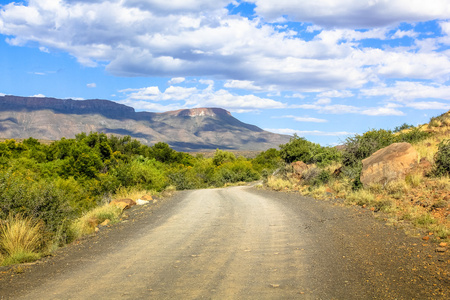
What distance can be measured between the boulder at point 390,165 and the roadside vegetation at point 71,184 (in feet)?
35.5

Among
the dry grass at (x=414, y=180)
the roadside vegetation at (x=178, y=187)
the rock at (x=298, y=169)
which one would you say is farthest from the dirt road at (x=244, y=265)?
the rock at (x=298, y=169)

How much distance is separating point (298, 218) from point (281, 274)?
20.1 feet

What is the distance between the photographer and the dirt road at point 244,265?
18.4 ft

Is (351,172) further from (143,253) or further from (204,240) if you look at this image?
(143,253)

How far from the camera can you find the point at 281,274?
21.0 feet

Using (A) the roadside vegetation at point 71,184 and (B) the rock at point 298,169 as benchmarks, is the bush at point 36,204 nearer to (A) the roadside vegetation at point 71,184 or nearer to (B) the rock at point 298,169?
(A) the roadside vegetation at point 71,184

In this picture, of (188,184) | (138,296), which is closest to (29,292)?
(138,296)

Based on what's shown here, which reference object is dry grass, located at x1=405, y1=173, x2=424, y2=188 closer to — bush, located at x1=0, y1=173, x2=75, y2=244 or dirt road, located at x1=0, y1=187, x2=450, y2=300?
dirt road, located at x1=0, y1=187, x2=450, y2=300

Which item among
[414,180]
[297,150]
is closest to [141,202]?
[414,180]

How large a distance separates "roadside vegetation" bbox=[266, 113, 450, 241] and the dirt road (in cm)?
125

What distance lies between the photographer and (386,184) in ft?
49.6

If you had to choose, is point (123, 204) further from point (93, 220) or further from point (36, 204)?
point (36, 204)

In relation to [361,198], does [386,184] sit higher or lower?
higher

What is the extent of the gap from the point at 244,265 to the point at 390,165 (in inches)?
442
